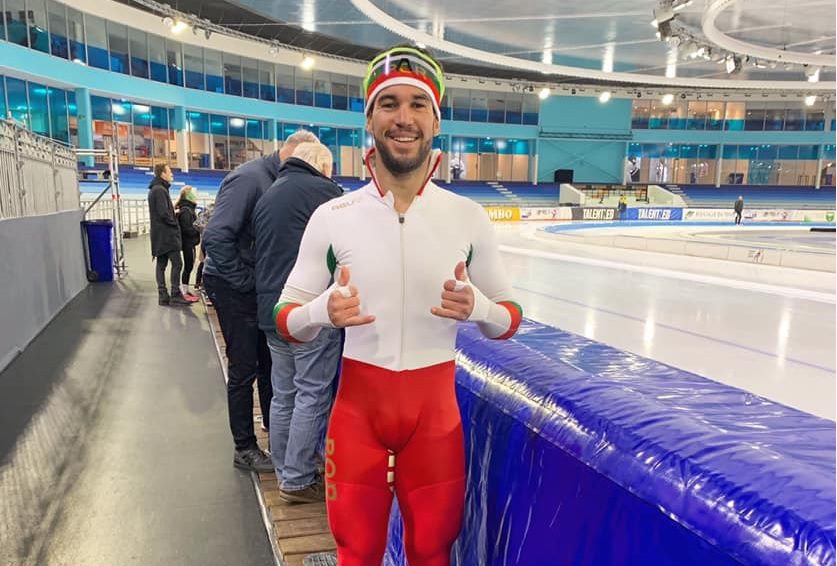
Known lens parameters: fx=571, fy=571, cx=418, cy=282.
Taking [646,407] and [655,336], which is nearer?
[646,407]

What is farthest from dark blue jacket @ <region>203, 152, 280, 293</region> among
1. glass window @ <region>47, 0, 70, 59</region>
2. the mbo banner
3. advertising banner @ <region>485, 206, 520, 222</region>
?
the mbo banner

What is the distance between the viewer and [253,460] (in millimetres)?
3209

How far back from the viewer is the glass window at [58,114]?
63.1ft

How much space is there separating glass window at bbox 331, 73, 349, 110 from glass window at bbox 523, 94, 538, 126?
476 inches

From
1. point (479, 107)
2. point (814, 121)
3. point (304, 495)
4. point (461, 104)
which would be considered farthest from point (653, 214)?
point (304, 495)

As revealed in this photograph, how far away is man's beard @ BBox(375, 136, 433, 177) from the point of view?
1.54 m

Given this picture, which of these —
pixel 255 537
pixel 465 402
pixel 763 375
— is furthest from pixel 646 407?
pixel 763 375

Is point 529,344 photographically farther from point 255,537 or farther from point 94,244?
point 94,244

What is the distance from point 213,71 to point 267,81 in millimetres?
2994

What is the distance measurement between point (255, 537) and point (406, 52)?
2156mm

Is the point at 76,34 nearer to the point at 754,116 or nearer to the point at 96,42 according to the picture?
the point at 96,42

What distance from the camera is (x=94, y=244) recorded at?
32.3 feet

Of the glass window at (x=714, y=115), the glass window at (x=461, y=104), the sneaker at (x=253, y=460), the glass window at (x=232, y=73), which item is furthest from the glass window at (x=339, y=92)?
the sneaker at (x=253, y=460)

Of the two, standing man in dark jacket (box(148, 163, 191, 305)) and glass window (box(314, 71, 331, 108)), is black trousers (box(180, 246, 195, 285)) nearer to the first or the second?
standing man in dark jacket (box(148, 163, 191, 305))
